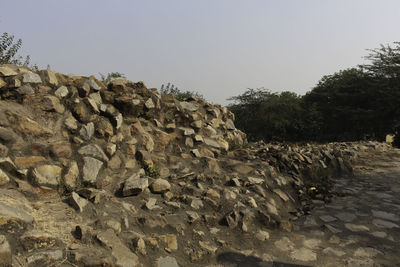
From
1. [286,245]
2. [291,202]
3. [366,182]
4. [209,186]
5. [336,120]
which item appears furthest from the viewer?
[336,120]

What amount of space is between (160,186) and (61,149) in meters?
1.20

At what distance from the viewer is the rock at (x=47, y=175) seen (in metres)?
3.00

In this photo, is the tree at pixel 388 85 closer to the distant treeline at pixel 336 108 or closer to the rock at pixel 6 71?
the distant treeline at pixel 336 108

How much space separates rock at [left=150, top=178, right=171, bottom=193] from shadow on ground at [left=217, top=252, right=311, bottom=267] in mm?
1030

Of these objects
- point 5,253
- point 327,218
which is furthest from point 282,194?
point 5,253

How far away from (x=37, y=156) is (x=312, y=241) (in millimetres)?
3213

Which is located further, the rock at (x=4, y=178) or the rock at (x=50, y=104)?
the rock at (x=50, y=104)

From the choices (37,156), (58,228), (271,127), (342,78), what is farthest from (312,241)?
(342,78)

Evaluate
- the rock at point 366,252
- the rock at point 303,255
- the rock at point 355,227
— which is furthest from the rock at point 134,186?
the rock at point 355,227

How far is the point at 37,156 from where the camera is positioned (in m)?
3.14

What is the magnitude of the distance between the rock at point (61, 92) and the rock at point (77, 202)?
141 centimetres

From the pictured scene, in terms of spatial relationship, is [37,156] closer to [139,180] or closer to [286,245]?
[139,180]

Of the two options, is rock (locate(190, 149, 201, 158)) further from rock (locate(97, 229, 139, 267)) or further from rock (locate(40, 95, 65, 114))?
rock (locate(97, 229, 139, 267))

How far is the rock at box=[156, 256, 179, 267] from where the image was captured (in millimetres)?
2668
